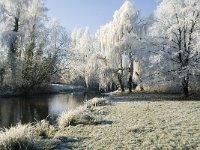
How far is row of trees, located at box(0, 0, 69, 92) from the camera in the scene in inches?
1759

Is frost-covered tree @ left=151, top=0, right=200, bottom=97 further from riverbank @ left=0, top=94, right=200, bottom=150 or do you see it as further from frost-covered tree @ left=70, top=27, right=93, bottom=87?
frost-covered tree @ left=70, top=27, right=93, bottom=87

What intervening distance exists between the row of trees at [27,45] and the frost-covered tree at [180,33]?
19859 millimetres

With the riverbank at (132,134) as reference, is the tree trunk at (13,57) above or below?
above

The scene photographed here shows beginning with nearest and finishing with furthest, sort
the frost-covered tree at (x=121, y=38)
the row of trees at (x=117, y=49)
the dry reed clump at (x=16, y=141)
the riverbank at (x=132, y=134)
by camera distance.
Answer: the dry reed clump at (x=16, y=141) → the riverbank at (x=132, y=134) → the row of trees at (x=117, y=49) → the frost-covered tree at (x=121, y=38)

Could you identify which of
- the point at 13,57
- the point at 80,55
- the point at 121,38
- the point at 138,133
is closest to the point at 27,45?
the point at 13,57

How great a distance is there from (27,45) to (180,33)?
23.4 m

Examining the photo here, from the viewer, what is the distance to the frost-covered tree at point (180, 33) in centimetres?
2891

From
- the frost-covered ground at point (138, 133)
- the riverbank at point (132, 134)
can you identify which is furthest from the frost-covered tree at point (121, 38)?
the riverbank at point (132, 134)

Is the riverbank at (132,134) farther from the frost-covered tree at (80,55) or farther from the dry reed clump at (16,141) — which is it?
the frost-covered tree at (80,55)

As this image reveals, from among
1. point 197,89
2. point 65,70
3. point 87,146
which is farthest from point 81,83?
point 87,146

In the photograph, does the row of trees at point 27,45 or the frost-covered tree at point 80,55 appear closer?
the row of trees at point 27,45

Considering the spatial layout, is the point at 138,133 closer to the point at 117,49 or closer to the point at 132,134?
the point at 132,134

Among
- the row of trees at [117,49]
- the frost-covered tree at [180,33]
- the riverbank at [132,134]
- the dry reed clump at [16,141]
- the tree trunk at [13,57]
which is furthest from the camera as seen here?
the tree trunk at [13,57]

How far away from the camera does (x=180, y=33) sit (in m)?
29.6
